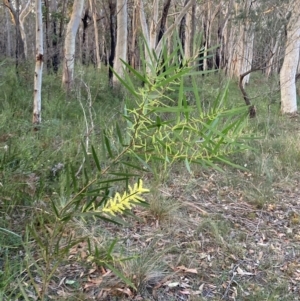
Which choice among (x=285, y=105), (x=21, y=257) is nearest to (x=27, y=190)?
(x=21, y=257)

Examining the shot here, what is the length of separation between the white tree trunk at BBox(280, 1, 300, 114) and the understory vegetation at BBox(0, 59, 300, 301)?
4.36 metres

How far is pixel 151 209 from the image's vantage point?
10.2ft

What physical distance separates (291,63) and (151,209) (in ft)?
21.6

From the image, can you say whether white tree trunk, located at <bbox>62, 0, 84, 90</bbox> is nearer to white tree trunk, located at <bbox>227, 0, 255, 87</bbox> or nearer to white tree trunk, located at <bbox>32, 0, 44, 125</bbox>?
white tree trunk, located at <bbox>32, 0, 44, 125</bbox>

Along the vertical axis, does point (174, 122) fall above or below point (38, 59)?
below

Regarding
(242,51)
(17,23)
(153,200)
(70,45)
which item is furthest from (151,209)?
(242,51)

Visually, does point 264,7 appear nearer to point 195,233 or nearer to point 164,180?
point 164,180

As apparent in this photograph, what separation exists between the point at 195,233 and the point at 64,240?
3.45 feet

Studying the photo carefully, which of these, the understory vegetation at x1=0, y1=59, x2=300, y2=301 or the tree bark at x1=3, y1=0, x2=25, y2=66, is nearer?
the understory vegetation at x1=0, y1=59, x2=300, y2=301

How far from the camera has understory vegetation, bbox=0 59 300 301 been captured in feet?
3.67

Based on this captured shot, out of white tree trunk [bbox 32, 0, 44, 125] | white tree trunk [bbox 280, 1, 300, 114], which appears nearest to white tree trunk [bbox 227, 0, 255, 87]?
white tree trunk [bbox 280, 1, 300, 114]

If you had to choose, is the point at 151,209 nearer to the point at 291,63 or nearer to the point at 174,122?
the point at 174,122

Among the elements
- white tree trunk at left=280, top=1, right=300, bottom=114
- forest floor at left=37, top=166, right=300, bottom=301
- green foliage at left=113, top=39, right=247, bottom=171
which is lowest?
forest floor at left=37, top=166, right=300, bottom=301

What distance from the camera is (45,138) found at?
4031mm
